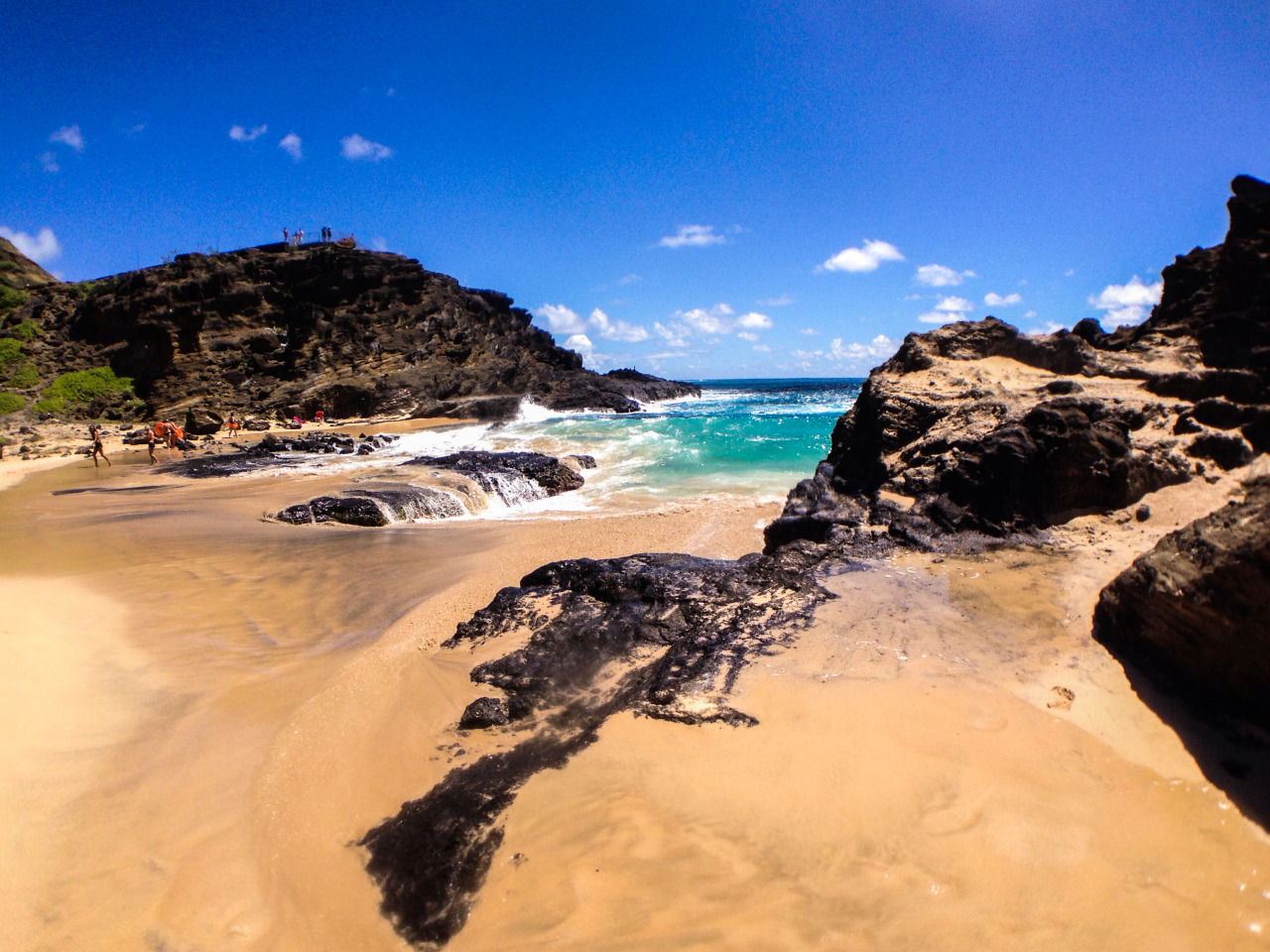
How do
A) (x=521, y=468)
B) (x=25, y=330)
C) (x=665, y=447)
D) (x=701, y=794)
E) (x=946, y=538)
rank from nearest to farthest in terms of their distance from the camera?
(x=701, y=794)
(x=946, y=538)
(x=521, y=468)
(x=665, y=447)
(x=25, y=330)

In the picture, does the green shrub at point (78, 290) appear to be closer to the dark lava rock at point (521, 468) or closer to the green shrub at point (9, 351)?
the green shrub at point (9, 351)

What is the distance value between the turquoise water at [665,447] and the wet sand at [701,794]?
26.7ft

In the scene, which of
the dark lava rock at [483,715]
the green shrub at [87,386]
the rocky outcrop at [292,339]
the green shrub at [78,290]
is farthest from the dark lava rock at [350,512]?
the green shrub at [78,290]

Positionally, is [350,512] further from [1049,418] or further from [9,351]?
[9,351]

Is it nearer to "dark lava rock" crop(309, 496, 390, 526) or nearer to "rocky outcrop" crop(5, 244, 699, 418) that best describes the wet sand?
"dark lava rock" crop(309, 496, 390, 526)

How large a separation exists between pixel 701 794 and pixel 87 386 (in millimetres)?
40132

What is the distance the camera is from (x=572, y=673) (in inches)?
155

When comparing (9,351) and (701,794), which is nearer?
(701,794)

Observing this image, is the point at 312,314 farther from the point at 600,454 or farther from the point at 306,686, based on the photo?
the point at 306,686

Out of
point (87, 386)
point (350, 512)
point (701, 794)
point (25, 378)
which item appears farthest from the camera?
point (87, 386)

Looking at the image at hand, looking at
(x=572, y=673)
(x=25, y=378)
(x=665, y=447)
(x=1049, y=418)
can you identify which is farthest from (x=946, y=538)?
(x=25, y=378)

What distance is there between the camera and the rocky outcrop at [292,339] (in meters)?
31.3

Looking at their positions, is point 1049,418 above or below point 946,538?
above

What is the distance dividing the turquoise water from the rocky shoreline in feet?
16.9
